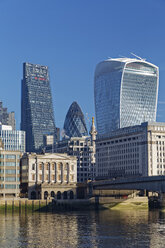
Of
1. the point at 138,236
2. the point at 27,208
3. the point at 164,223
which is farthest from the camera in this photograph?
the point at 27,208

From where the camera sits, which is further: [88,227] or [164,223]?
[164,223]

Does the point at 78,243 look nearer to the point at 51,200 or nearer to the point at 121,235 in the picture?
the point at 121,235

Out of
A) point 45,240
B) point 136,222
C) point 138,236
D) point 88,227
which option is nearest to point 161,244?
point 138,236

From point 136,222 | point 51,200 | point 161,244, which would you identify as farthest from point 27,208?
point 161,244

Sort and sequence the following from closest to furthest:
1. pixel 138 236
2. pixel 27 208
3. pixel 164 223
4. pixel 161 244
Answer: pixel 161 244 → pixel 138 236 → pixel 164 223 → pixel 27 208

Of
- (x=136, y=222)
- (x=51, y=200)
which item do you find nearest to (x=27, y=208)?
(x=51, y=200)

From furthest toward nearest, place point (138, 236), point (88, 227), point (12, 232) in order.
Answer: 1. point (88, 227)
2. point (12, 232)
3. point (138, 236)

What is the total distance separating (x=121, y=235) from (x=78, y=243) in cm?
1347

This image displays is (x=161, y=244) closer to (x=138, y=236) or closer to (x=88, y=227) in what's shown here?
(x=138, y=236)

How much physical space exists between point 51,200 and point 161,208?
4065 centimetres

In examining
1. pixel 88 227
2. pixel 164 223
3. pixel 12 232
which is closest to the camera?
pixel 12 232

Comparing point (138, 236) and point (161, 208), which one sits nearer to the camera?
point (138, 236)

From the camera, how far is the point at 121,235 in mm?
104938

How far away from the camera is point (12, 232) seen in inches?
4395
